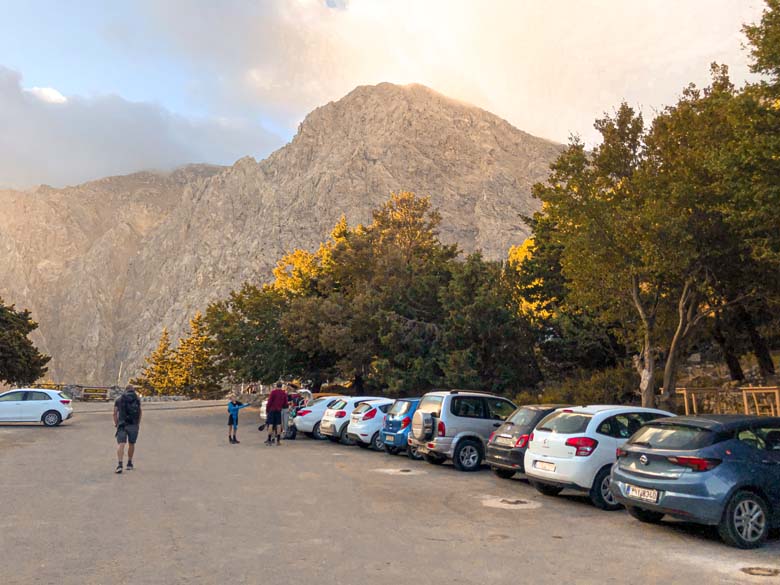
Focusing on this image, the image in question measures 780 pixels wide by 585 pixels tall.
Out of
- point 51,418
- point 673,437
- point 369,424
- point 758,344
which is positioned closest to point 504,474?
point 673,437

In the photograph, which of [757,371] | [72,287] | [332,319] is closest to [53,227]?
[72,287]

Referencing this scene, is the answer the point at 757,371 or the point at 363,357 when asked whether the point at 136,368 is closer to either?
the point at 363,357

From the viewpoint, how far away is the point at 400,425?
17547mm

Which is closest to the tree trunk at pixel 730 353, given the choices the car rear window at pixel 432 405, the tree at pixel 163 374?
the car rear window at pixel 432 405

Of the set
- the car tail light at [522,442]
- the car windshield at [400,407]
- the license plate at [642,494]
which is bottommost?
the license plate at [642,494]

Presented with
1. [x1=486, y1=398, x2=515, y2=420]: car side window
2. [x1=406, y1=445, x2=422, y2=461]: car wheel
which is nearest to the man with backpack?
[x1=406, y1=445, x2=422, y2=461]: car wheel

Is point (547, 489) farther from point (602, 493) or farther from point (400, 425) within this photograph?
point (400, 425)

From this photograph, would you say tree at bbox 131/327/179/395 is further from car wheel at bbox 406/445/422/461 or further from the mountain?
car wheel at bbox 406/445/422/461

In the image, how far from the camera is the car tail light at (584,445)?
33.9ft

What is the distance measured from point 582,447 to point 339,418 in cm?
1213

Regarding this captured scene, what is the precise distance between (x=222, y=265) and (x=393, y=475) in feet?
422

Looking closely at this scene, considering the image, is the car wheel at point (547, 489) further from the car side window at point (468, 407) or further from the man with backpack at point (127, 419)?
the man with backpack at point (127, 419)

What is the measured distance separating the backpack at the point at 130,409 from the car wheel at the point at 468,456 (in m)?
6.84

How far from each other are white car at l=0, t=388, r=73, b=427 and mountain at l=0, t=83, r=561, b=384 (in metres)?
94.3
